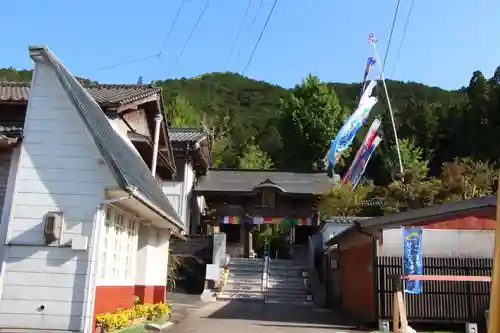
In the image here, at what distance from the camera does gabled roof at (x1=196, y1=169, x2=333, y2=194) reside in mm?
27891

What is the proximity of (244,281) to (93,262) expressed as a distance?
47.1 feet

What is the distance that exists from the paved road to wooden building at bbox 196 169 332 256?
9.25 meters

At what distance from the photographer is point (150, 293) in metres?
13.1

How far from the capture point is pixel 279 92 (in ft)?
296

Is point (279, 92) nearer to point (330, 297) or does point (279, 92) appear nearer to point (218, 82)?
point (218, 82)

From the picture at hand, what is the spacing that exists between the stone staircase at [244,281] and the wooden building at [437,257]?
673cm

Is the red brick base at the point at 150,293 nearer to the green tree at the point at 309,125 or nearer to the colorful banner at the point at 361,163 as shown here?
the colorful banner at the point at 361,163

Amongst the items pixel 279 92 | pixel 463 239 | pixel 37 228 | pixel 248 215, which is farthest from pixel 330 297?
pixel 279 92

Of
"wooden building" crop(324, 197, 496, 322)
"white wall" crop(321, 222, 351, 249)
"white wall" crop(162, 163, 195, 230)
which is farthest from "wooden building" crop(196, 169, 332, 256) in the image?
"wooden building" crop(324, 197, 496, 322)

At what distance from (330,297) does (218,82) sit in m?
76.3

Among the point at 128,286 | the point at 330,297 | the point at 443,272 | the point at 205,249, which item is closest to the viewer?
the point at 128,286

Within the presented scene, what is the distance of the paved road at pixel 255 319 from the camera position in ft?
39.5

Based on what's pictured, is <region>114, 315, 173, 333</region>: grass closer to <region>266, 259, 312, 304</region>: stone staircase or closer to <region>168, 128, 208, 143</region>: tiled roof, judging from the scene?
<region>266, 259, 312, 304</region>: stone staircase

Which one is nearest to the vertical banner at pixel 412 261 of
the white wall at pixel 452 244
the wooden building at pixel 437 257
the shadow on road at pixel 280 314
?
the wooden building at pixel 437 257
